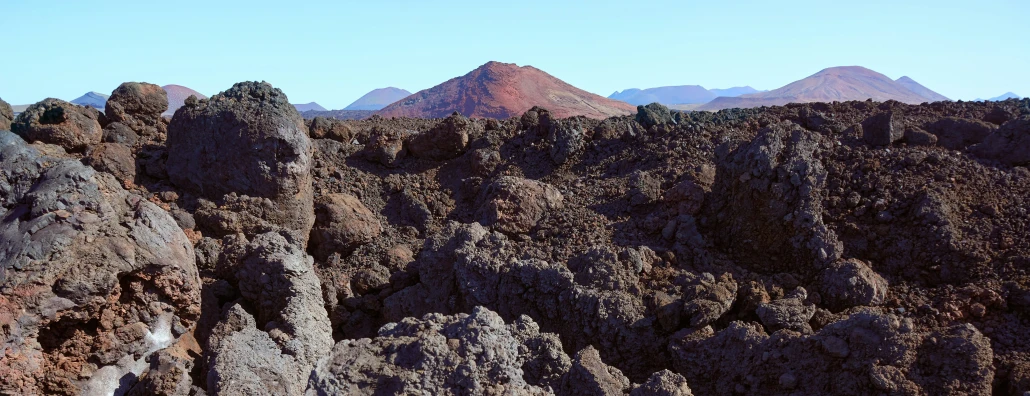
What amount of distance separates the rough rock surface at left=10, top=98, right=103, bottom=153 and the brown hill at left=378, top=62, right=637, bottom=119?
49.3ft

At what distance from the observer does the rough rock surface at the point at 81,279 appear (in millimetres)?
3611

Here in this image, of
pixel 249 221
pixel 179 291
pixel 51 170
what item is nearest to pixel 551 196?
pixel 249 221

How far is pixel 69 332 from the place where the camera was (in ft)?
12.7

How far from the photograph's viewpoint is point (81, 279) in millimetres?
3721

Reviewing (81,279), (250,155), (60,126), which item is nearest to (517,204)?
(250,155)

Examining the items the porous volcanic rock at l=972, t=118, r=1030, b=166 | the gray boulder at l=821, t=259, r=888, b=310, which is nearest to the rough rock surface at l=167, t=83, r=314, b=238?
the gray boulder at l=821, t=259, r=888, b=310

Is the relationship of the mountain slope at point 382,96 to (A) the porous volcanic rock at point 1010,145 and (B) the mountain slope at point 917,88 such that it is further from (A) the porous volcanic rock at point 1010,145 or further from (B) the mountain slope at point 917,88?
(A) the porous volcanic rock at point 1010,145

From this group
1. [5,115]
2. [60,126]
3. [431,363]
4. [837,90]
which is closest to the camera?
[431,363]

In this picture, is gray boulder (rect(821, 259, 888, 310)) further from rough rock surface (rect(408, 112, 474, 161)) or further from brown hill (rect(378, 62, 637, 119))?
brown hill (rect(378, 62, 637, 119))

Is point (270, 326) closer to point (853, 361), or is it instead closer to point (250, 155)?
point (250, 155)

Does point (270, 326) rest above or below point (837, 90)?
below

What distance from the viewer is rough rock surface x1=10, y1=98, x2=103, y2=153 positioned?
271 inches

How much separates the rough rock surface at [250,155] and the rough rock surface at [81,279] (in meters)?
1.51

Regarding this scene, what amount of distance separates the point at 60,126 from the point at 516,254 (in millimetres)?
4889
